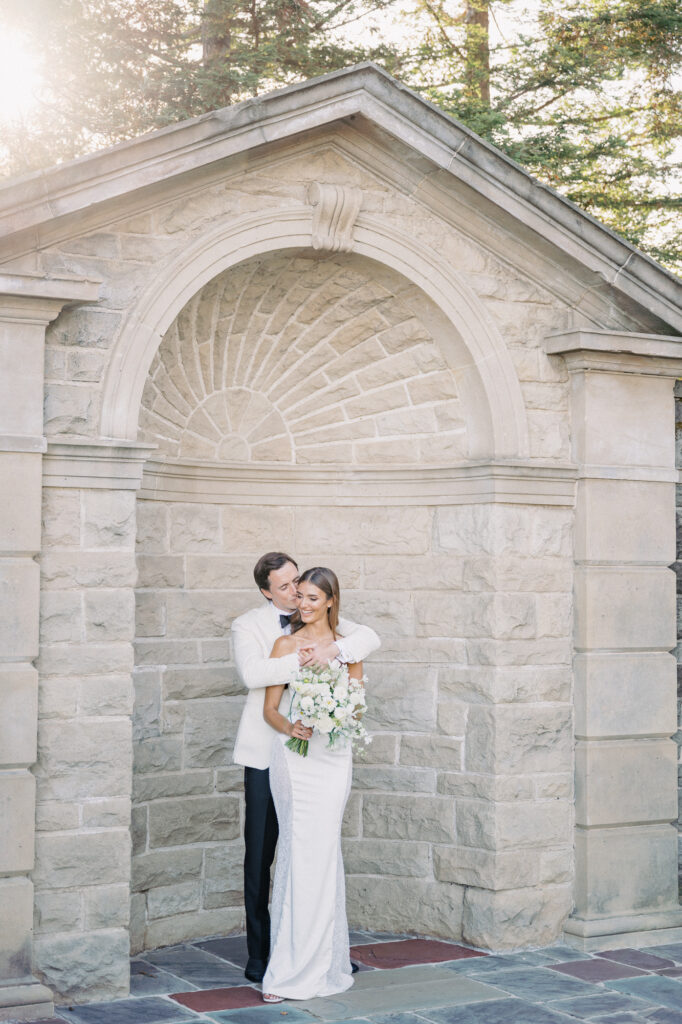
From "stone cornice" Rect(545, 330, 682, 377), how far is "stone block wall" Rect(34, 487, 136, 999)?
249 cm

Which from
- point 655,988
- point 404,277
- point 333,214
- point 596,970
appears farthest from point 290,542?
point 655,988

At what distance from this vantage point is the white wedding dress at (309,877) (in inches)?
217

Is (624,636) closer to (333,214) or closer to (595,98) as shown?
(333,214)

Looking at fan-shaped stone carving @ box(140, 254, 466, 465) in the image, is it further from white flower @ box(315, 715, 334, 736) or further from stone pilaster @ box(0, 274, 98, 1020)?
white flower @ box(315, 715, 334, 736)

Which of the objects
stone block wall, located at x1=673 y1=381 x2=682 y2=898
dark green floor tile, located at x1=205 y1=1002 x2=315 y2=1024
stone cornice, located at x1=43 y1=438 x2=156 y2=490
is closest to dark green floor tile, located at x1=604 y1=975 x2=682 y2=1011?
stone block wall, located at x1=673 y1=381 x2=682 y2=898

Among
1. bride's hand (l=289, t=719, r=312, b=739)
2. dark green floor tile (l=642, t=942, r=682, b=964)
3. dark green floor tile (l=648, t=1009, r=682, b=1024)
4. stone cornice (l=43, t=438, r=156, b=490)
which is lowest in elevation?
dark green floor tile (l=642, t=942, r=682, b=964)

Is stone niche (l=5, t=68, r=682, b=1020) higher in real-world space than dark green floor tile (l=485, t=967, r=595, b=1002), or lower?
higher

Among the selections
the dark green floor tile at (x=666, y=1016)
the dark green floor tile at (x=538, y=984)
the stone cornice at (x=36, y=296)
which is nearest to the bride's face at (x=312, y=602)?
the stone cornice at (x=36, y=296)

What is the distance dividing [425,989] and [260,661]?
170 centimetres

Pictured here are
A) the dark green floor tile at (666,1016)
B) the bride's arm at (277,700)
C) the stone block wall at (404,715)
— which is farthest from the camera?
the stone block wall at (404,715)

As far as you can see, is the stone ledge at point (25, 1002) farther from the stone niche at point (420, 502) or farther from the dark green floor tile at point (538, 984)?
the dark green floor tile at point (538, 984)

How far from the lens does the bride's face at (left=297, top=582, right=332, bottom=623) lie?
5.66 meters

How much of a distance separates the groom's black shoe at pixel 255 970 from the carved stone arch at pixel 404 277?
2.53 metres

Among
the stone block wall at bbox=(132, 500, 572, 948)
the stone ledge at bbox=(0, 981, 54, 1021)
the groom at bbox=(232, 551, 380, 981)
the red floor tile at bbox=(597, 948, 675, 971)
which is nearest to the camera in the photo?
the stone ledge at bbox=(0, 981, 54, 1021)
